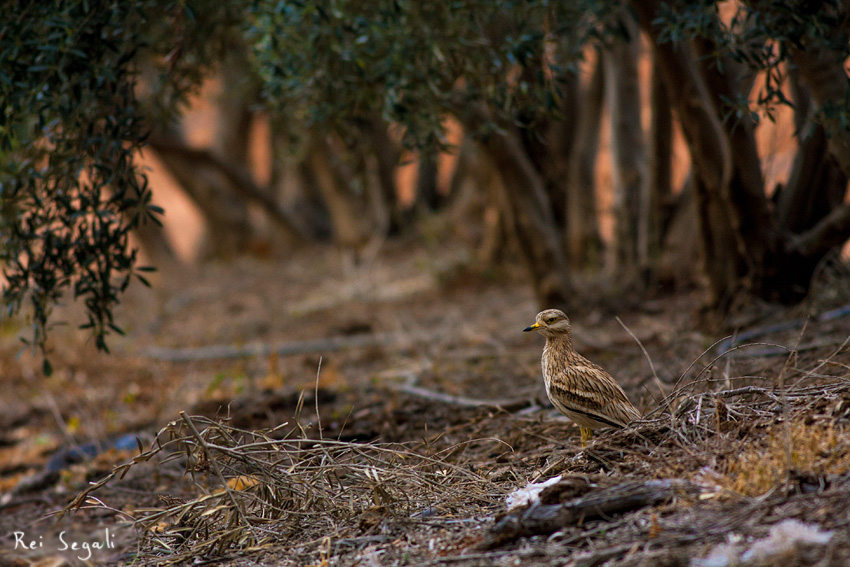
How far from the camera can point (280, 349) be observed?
9.09m

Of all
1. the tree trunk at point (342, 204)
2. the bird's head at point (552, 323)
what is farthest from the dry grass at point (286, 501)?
the tree trunk at point (342, 204)

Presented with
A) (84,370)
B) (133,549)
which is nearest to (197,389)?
(84,370)

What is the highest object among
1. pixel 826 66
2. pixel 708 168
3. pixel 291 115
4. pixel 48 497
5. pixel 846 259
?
pixel 291 115

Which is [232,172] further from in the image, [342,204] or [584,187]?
[584,187]

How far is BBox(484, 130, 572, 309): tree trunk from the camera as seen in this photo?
820 cm

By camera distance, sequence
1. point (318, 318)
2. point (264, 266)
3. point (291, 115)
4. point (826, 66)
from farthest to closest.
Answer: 1. point (264, 266)
2. point (318, 318)
3. point (291, 115)
4. point (826, 66)

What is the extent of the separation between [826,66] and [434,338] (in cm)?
473

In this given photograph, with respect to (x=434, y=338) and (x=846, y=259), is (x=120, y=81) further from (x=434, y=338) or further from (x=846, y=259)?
(x=846, y=259)

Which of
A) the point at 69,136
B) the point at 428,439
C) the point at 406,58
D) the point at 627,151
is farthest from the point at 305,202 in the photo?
the point at 428,439

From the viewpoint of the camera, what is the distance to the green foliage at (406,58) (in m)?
5.38

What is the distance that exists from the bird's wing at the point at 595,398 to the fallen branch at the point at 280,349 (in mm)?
4681

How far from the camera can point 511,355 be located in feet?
24.2

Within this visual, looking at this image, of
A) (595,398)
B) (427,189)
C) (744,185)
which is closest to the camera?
(595,398)

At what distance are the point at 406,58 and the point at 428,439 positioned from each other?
2555 mm
